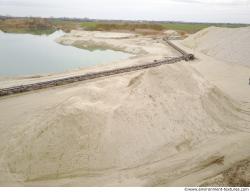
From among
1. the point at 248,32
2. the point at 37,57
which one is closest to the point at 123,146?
the point at 37,57

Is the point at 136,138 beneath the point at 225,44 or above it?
beneath

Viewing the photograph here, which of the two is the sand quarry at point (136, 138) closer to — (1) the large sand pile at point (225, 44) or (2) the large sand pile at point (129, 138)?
(2) the large sand pile at point (129, 138)

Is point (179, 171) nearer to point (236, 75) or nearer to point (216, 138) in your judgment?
point (216, 138)

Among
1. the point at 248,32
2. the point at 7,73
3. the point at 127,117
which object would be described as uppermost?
the point at 248,32

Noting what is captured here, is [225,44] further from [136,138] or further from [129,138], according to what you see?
[129,138]

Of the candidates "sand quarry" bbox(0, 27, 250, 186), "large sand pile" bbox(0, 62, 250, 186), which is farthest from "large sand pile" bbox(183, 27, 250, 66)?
"large sand pile" bbox(0, 62, 250, 186)

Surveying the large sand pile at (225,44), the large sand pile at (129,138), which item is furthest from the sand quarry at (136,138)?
the large sand pile at (225,44)

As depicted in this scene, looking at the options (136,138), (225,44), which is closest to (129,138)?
(136,138)
